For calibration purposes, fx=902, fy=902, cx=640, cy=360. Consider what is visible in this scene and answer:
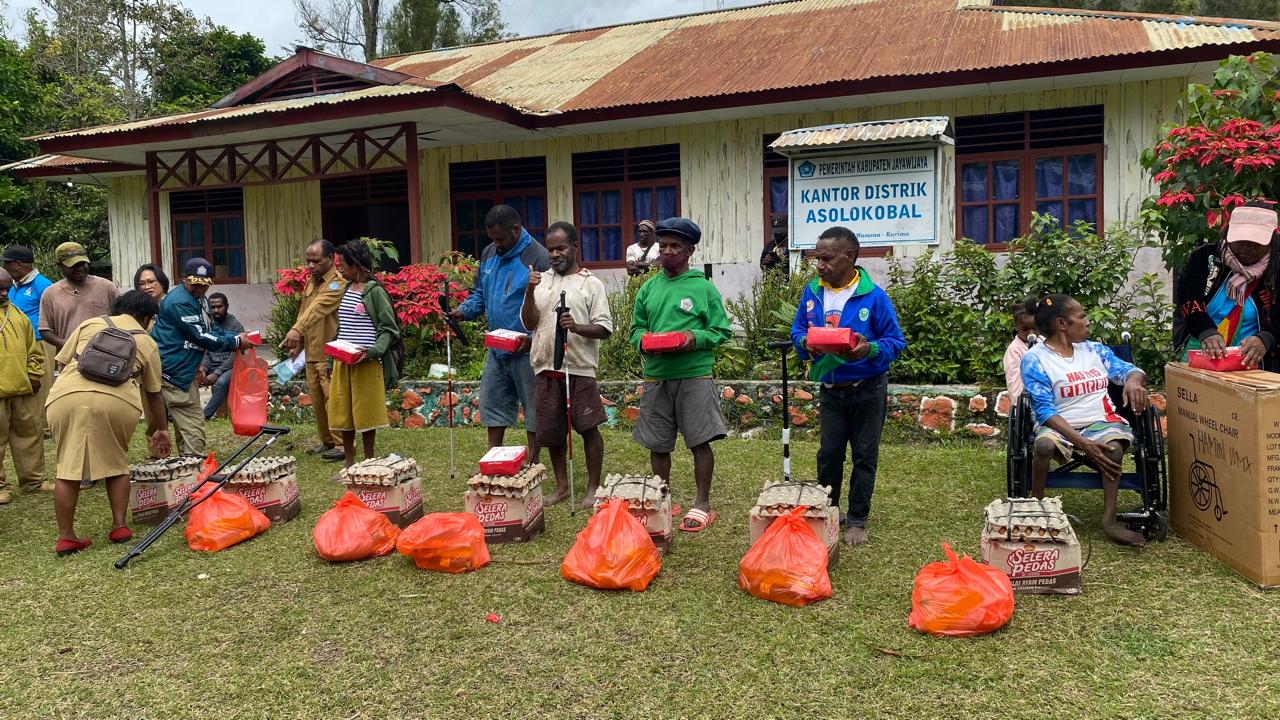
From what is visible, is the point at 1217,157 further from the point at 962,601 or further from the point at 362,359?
the point at 362,359

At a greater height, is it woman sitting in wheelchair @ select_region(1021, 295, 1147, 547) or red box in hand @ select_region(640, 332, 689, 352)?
red box in hand @ select_region(640, 332, 689, 352)

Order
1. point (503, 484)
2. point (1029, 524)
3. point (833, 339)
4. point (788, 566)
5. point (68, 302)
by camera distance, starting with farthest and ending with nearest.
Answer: point (68, 302) < point (503, 484) < point (833, 339) < point (788, 566) < point (1029, 524)

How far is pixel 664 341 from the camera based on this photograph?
15.9 ft

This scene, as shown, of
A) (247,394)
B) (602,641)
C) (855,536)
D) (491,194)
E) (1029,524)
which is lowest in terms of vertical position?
(602,641)

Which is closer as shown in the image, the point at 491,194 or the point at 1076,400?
the point at 1076,400

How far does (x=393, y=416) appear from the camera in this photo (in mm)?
9203

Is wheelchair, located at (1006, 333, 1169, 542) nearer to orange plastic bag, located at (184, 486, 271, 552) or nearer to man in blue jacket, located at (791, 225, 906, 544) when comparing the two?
man in blue jacket, located at (791, 225, 906, 544)

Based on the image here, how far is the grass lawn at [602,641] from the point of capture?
319cm

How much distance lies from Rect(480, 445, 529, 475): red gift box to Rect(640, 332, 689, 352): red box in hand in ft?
3.17

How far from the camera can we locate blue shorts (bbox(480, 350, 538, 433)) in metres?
5.98

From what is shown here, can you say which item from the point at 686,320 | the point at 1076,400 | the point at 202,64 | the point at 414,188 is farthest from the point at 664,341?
the point at 202,64

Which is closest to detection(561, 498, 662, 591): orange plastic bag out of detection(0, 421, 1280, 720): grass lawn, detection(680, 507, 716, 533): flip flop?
detection(0, 421, 1280, 720): grass lawn

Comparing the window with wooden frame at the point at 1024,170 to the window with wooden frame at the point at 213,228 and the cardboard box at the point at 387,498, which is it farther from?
the window with wooden frame at the point at 213,228

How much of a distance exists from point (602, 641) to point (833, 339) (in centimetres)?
182
